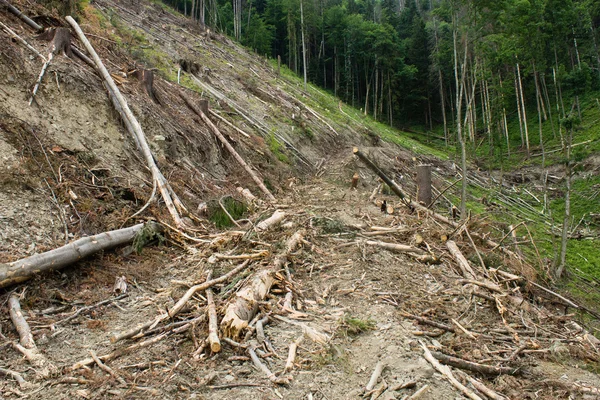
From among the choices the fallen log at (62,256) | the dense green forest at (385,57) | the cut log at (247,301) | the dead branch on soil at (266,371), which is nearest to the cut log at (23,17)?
the fallen log at (62,256)

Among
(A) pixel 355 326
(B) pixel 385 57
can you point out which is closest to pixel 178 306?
(A) pixel 355 326

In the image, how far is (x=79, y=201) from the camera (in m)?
5.56

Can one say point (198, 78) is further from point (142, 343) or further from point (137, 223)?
A: point (142, 343)

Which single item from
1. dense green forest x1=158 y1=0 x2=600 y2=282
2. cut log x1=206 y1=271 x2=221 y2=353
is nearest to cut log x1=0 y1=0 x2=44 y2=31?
cut log x1=206 y1=271 x2=221 y2=353

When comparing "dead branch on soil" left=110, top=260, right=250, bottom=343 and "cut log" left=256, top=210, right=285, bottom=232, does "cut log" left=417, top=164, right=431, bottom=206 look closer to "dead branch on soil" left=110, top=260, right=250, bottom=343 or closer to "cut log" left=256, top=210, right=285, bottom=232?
"cut log" left=256, top=210, right=285, bottom=232

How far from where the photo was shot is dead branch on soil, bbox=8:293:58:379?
3.19 metres

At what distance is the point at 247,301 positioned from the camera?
402cm

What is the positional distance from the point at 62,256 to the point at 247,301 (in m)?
2.24

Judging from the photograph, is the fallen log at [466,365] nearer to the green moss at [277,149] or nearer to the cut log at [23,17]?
the cut log at [23,17]

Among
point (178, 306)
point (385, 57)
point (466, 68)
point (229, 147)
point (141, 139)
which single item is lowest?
point (178, 306)

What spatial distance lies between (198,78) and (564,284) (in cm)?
1344

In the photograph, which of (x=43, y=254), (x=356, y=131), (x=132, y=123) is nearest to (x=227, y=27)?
(x=356, y=131)

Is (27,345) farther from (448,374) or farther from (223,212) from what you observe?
(223,212)

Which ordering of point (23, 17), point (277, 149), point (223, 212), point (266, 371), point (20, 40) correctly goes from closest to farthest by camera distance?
point (266, 371) → point (20, 40) → point (223, 212) → point (23, 17) → point (277, 149)
